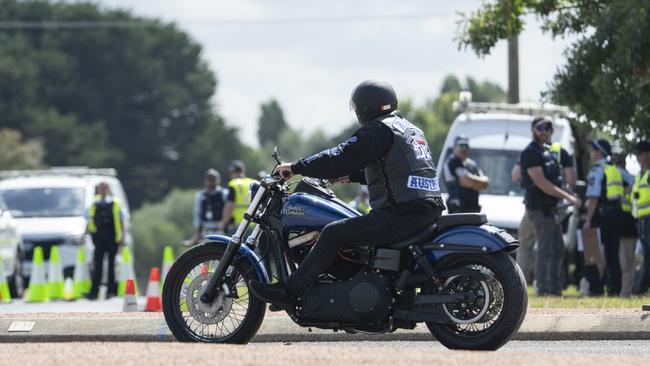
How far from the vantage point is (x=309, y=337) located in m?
11.6

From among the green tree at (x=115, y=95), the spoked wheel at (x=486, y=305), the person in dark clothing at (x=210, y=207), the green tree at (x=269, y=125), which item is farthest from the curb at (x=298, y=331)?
the green tree at (x=269, y=125)

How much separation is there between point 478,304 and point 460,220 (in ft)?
1.64

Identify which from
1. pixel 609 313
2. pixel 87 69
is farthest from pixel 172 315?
pixel 87 69

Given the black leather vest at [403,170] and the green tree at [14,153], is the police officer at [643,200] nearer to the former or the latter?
the black leather vest at [403,170]

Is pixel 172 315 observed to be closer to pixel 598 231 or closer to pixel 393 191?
pixel 393 191

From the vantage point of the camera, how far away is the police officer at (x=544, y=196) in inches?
644

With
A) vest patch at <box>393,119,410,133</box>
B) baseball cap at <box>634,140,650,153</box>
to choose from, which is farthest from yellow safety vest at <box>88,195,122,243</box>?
vest patch at <box>393,119,410,133</box>

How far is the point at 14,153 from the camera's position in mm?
68000

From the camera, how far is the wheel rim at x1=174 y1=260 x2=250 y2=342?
10312mm

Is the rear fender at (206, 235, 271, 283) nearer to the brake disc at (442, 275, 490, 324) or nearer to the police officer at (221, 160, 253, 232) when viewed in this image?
the brake disc at (442, 275, 490, 324)

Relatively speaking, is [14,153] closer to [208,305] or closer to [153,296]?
[153,296]

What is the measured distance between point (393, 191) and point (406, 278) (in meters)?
0.52

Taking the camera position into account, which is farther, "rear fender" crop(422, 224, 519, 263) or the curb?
the curb

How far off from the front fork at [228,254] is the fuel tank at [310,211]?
22 cm
